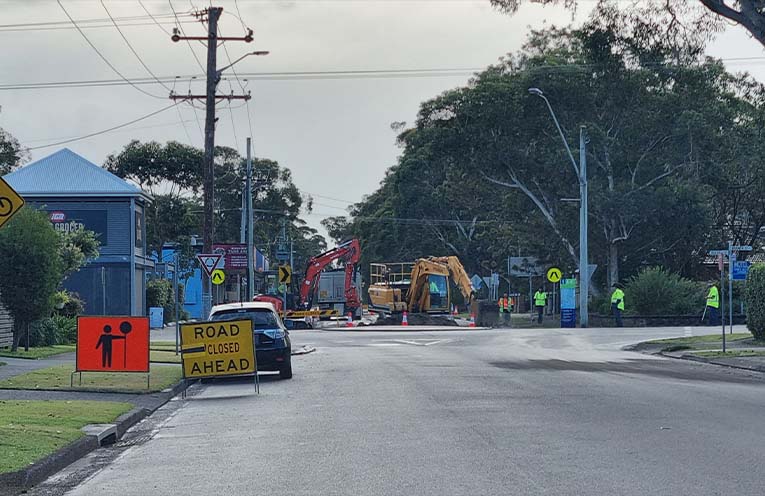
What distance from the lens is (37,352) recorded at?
92.2ft

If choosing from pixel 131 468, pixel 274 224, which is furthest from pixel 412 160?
pixel 131 468

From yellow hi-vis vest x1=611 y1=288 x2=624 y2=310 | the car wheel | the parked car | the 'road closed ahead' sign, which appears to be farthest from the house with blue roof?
the 'road closed ahead' sign

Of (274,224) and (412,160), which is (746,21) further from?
(274,224)

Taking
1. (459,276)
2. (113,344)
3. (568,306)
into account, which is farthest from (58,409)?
(459,276)

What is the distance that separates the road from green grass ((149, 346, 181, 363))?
14.0 feet

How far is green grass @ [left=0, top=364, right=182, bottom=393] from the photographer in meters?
19.3

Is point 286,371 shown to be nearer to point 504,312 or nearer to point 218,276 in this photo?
point 218,276

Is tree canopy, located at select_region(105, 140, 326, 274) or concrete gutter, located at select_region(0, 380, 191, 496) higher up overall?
tree canopy, located at select_region(105, 140, 326, 274)

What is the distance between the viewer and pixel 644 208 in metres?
55.5

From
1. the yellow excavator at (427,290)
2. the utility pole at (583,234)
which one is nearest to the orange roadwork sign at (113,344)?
the utility pole at (583,234)

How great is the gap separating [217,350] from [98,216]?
30865mm

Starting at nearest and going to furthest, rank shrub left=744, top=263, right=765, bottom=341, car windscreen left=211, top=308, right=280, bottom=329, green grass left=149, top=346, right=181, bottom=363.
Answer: car windscreen left=211, top=308, right=280, bottom=329, green grass left=149, top=346, right=181, bottom=363, shrub left=744, top=263, right=765, bottom=341

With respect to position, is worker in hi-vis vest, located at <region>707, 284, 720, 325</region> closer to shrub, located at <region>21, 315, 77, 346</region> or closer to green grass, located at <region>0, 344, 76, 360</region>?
shrub, located at <region>21, 315, 77, 346</region>

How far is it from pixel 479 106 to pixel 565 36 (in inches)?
263
